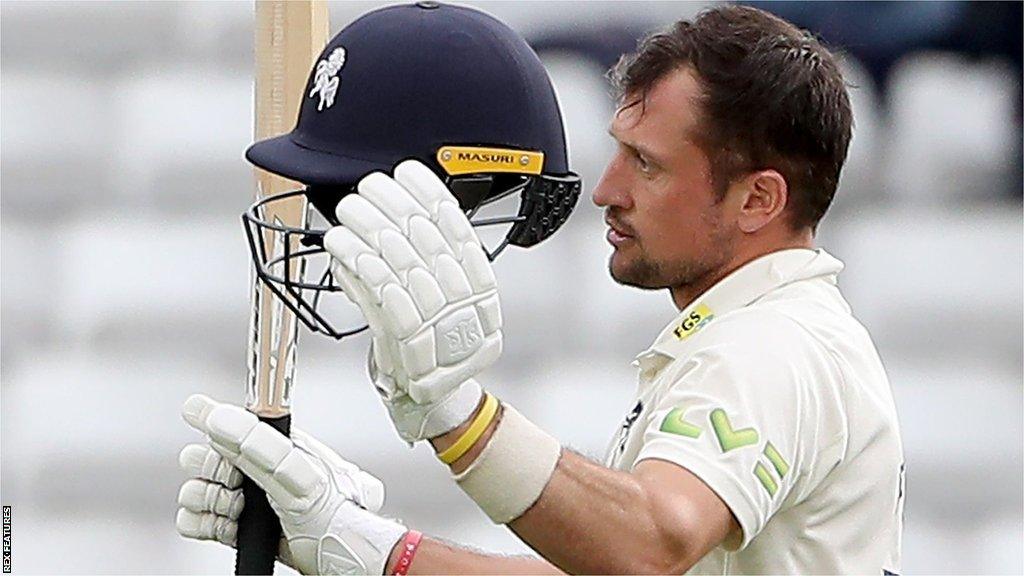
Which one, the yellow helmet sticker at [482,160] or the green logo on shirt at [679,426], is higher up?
the yellow helmet sticker at [482,160]

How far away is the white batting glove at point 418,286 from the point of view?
1303 millimetres

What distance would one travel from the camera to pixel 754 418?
4.72 feet

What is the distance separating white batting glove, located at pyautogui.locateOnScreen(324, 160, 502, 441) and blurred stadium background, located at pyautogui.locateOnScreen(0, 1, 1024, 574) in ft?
3.73

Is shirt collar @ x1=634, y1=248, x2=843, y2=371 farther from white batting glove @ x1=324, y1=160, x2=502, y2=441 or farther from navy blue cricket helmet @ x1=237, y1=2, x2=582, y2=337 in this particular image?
white batting glove @ x1=324, y1=160, x2=502, y2=441

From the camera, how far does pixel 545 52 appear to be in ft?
8.29

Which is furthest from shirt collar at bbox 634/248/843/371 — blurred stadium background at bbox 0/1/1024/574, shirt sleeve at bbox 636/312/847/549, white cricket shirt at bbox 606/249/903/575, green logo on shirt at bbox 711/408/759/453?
blurred stadium background at bbox 0/1/1024/574

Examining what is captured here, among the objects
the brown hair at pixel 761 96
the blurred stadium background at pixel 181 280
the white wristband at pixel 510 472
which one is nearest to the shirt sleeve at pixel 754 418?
the white wristband at pixel 510 472

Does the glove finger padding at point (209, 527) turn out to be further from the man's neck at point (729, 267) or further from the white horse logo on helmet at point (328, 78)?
the man's neck at point (729, 267)

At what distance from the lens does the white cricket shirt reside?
4.69 feet

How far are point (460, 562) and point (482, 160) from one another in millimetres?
494

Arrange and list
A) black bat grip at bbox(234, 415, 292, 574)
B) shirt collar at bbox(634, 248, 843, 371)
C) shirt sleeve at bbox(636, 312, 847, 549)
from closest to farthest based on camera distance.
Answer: shirt sleeve at bbox(636, 312, 847, 549) < black bat grip at bbox(234, 415, 292, 574) < shirt collar at bbox(634, 248, 843, 371)

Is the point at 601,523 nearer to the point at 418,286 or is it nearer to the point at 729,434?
the point at 729,434

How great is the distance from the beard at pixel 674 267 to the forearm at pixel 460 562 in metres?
0.33

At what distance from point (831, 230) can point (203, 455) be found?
1.29 meters
